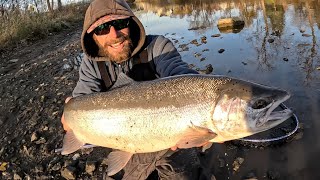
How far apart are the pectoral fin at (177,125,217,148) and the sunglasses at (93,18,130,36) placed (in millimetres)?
1508

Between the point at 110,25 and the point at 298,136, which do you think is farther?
the point at 298,136

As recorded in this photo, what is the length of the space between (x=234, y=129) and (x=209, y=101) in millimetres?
279

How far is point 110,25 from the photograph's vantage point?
348cm

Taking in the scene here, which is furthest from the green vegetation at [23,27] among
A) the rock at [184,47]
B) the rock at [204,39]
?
the rock at [204,39]

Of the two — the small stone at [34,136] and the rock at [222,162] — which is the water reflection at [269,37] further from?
the small stone at [34,136]

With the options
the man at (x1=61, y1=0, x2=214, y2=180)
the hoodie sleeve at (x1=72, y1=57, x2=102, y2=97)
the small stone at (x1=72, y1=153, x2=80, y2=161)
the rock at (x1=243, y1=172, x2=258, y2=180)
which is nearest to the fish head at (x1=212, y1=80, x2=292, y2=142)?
the man at (x1=61, y1=0, x2=214, y2=180)

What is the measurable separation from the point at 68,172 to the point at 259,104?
291cm

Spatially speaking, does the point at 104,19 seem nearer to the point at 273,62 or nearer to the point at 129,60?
the point at 129,60

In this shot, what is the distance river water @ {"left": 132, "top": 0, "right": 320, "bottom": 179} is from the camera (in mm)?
4414

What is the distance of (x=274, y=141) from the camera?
15.7 ft

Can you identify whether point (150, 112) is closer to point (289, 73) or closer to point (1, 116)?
point (1, 116)

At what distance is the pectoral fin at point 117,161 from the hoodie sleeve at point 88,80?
2.62 ft

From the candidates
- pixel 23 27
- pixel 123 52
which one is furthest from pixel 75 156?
pixel 23 27

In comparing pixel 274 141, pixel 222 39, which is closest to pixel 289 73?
pixel 274 141
